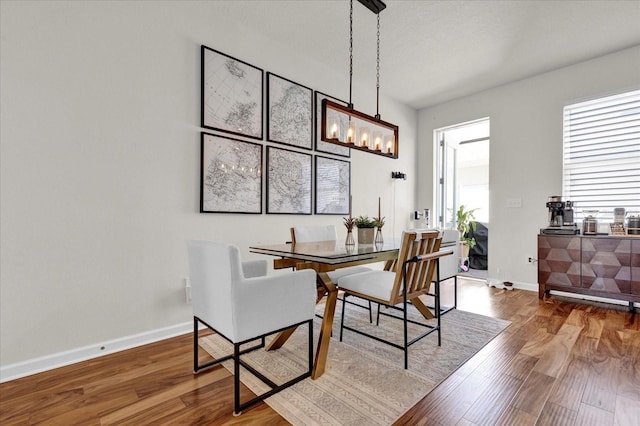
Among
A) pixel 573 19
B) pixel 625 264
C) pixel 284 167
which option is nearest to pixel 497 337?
pixel 625 264

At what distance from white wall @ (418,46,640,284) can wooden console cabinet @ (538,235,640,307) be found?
51 centimetres

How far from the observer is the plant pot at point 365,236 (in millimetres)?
2455

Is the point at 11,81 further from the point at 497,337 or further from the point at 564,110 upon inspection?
the point at 564,110

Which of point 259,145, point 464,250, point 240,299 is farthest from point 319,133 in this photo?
point 464,250

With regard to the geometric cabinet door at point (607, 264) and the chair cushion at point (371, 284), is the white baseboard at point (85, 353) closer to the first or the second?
the chair cushion at point (371, 284)

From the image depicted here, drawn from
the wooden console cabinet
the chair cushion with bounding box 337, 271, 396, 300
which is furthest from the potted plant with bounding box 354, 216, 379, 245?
the wooden console cabinet

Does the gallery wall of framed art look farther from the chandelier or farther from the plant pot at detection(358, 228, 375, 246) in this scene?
the plant pot at detection(358, 228, 375, 246)

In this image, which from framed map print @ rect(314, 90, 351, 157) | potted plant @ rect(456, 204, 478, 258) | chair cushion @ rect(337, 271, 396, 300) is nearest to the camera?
chair cushion @ rect(337, 271, 396, 300)

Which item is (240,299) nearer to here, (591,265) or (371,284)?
(371,284)

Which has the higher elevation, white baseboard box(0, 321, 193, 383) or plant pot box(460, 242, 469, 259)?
plant pot box(460, 242, 469, 259)

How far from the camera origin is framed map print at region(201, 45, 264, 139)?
8.63ft

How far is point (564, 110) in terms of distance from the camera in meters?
3.74

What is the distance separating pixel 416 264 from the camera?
204 centimetres

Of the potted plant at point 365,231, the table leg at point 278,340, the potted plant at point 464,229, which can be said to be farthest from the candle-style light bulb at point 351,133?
the potted plant at point 464,229
